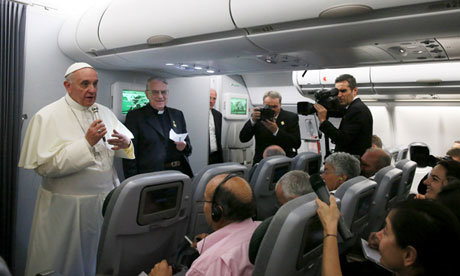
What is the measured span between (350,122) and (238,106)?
4.76 meters

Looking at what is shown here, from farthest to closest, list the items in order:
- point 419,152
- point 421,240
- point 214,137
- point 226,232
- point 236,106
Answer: point 236,106 → point 419,152 → point 214,137 → point 226,232 → point 421,240

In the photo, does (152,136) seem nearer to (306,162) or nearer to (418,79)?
(306,162)

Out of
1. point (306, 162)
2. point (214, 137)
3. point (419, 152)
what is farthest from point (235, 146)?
point (306, 162)

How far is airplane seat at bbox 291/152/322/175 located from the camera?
3340mm

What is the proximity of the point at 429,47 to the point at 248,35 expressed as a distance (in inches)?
52.0

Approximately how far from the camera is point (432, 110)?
23.6 ft

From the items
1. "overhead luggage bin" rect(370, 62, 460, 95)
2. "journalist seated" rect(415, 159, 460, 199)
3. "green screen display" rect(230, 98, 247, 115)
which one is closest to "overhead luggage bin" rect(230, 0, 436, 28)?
"journalist seated" rect(415, 159, 460, 199)

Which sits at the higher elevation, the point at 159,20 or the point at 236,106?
the point at 159,20

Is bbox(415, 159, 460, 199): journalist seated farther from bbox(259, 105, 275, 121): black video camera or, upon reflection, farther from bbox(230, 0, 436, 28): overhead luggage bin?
bbox(259, 105, 275, 121): black video camera

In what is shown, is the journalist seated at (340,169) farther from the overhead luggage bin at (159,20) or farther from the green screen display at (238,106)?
the green screen display at (238,106)

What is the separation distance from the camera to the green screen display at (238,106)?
25.7ft

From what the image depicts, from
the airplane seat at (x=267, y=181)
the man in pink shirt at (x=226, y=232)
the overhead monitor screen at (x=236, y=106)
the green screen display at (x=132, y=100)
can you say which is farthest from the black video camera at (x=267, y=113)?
the overhead monitor screen at (x=236, y=106)

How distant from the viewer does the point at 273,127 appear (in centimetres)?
431

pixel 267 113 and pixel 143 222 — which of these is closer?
pixel 143 222
